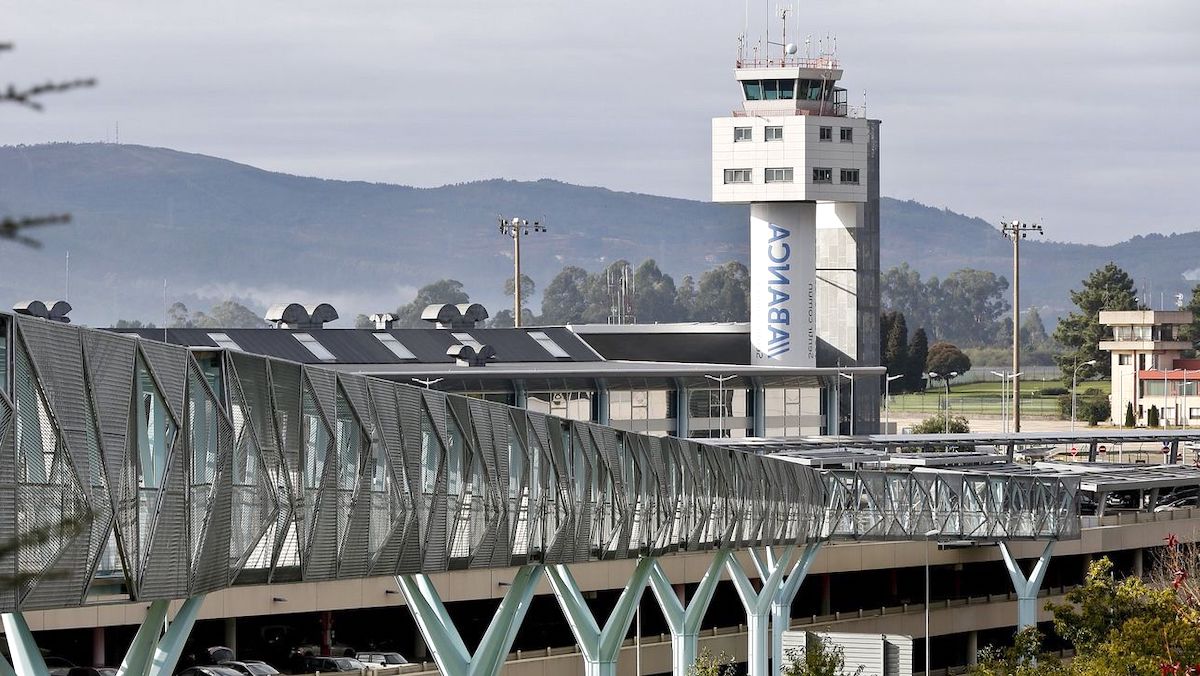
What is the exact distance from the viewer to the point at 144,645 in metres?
24.0

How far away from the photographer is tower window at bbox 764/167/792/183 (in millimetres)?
139250

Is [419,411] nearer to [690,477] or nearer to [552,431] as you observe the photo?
[552,431]

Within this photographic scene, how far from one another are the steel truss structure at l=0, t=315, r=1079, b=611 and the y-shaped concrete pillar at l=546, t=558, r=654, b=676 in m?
0.80

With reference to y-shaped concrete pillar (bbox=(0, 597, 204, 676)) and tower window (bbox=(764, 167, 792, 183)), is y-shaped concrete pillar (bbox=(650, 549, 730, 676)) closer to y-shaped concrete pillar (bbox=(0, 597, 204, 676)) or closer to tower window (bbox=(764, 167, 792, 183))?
y-shaped concrete pillar (bbox=(0, 597, 204, 676))

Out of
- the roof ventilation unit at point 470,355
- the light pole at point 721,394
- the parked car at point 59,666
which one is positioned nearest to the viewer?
the parked car at point 59,666

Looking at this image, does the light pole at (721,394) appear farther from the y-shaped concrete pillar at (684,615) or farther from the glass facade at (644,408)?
the y-shaped concrete pillar at (684,615)

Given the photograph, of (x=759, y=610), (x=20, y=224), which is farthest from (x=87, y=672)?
(x=20, y=224)

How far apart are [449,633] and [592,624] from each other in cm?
921

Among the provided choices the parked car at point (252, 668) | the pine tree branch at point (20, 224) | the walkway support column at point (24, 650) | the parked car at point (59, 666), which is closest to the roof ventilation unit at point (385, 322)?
the parked car at point (59, 666)

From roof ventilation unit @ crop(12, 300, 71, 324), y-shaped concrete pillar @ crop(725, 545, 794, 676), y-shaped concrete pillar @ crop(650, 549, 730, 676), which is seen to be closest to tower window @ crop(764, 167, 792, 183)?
roof ventilation unit @ crop(12, 300, 71, 324)

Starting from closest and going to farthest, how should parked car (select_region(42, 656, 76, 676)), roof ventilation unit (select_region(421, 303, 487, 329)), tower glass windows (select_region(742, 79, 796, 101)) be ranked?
parked car (select_region(42, 656, 76, 676)) < roof ventilation unit (select_region(421, 303, 487, 329)) < tower glass windows (select_region(742, 79, 796, 101))

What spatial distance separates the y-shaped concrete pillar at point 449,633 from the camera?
32344 mm

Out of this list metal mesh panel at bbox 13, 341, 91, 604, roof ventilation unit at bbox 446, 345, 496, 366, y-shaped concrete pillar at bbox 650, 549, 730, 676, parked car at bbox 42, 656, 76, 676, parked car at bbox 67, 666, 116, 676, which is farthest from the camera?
roof ventilation unit at bbox 446, 345, 496, 366

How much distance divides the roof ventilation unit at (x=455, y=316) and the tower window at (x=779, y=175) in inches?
1020
